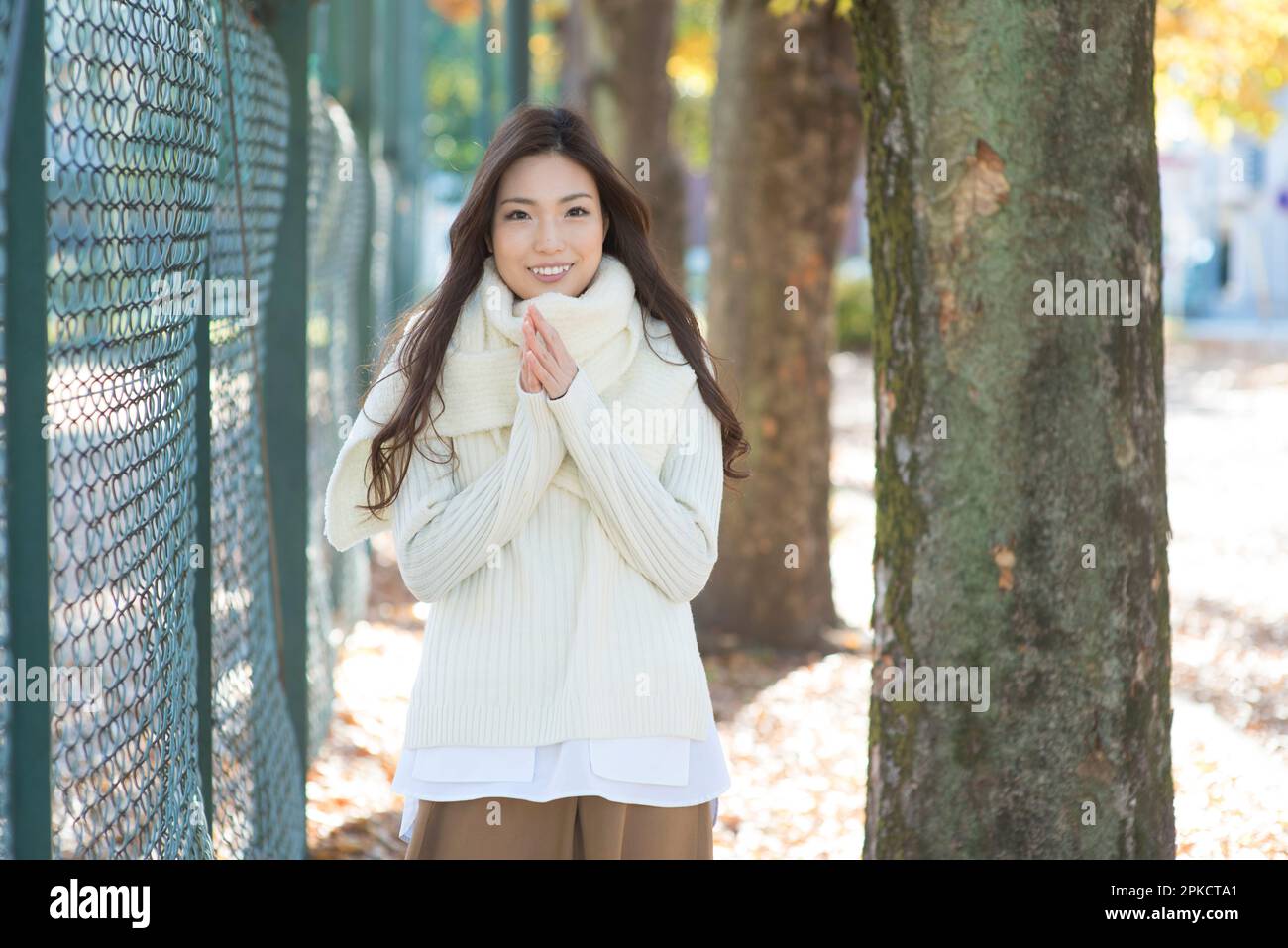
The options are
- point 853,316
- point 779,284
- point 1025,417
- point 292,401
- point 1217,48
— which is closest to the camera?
point 1025,417

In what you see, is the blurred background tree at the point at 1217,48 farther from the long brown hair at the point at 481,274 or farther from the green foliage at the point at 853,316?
the green foliage at the point at 853,316

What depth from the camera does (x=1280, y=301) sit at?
31844mm

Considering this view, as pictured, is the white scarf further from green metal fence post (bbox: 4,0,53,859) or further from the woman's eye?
green metal fence post (bbox: 4,0,53,859)

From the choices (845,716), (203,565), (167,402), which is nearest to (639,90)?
(845,716)

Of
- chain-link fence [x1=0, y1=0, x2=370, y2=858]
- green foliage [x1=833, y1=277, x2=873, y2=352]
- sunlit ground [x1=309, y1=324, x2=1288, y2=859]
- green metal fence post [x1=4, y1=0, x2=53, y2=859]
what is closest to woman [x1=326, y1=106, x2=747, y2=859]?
chain-link fence [x1=0, y1=0, x2=370, y2=858]

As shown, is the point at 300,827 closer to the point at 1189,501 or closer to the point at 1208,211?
the point at 1189,501

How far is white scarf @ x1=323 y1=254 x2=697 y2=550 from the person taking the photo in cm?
273

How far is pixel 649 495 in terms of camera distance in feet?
8.65

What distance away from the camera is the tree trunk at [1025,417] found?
10.3 ft

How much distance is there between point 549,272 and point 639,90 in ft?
27.9

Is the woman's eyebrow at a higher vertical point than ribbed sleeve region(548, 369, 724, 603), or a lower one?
higher

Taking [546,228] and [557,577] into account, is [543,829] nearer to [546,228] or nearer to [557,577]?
[557,577]

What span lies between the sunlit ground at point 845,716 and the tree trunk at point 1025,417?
132cm
